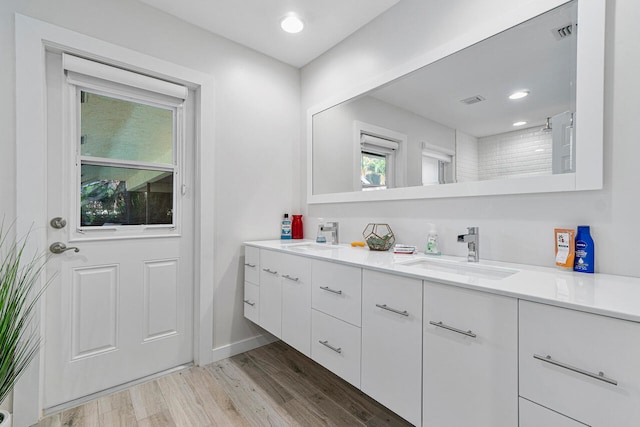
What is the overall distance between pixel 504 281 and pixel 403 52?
1.49m

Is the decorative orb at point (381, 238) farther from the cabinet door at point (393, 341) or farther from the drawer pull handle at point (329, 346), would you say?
the drawer pull handle at point (329, 346)

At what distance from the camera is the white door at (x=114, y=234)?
168 cm

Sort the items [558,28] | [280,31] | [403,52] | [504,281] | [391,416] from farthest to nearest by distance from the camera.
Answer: [280,31] → [403,52] → [391,416] → [558,28] → [504,281]

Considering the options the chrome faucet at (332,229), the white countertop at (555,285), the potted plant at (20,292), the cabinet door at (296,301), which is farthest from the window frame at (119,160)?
the white countertop at (555,285)

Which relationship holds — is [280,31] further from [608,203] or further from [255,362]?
[255,362]

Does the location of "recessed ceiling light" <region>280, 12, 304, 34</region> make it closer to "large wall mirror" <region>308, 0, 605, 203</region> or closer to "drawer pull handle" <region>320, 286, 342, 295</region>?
"large wall mirror" <region>308, 0, 605, 203</region>

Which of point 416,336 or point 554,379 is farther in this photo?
point 416,336

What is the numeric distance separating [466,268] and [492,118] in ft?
2.49

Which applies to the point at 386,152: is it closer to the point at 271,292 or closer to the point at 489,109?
the point at 489,109

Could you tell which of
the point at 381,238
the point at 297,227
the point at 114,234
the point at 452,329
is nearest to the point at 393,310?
the point at 452,329

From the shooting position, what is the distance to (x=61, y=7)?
163 cm

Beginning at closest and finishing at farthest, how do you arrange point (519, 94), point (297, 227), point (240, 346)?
point (519, 94), point (240, 346), point (297, 227)

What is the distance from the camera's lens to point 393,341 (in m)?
1.21

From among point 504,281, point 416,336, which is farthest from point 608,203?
point 416,336
